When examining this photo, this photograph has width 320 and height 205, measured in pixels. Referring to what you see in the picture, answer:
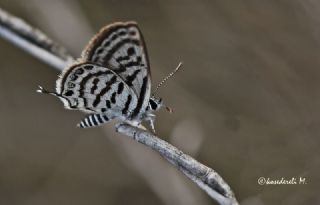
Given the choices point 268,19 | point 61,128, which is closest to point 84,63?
point 268,19

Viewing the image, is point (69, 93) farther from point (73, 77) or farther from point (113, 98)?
point (113, 98)

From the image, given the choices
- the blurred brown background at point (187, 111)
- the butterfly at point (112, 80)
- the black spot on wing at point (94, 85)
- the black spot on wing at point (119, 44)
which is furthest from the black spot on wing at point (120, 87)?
the blurred brown background at point (187, 111)

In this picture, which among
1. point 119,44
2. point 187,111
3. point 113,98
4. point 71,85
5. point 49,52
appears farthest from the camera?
point 187,111

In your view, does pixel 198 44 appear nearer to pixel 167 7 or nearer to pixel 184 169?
pixel 167 7

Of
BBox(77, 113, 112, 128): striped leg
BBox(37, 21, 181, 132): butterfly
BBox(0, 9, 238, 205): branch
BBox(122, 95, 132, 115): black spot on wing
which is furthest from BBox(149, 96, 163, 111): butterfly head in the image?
BBox(0, 9, 238, 205): branch

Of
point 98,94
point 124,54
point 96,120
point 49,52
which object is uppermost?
point 124,54

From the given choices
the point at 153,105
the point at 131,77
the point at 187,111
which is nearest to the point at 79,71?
the point at 131,77

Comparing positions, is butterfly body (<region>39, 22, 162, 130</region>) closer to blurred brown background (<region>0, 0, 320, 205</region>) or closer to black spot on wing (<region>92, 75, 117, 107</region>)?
black spot on wing (<region>92, 75, 117, 107</region>)
